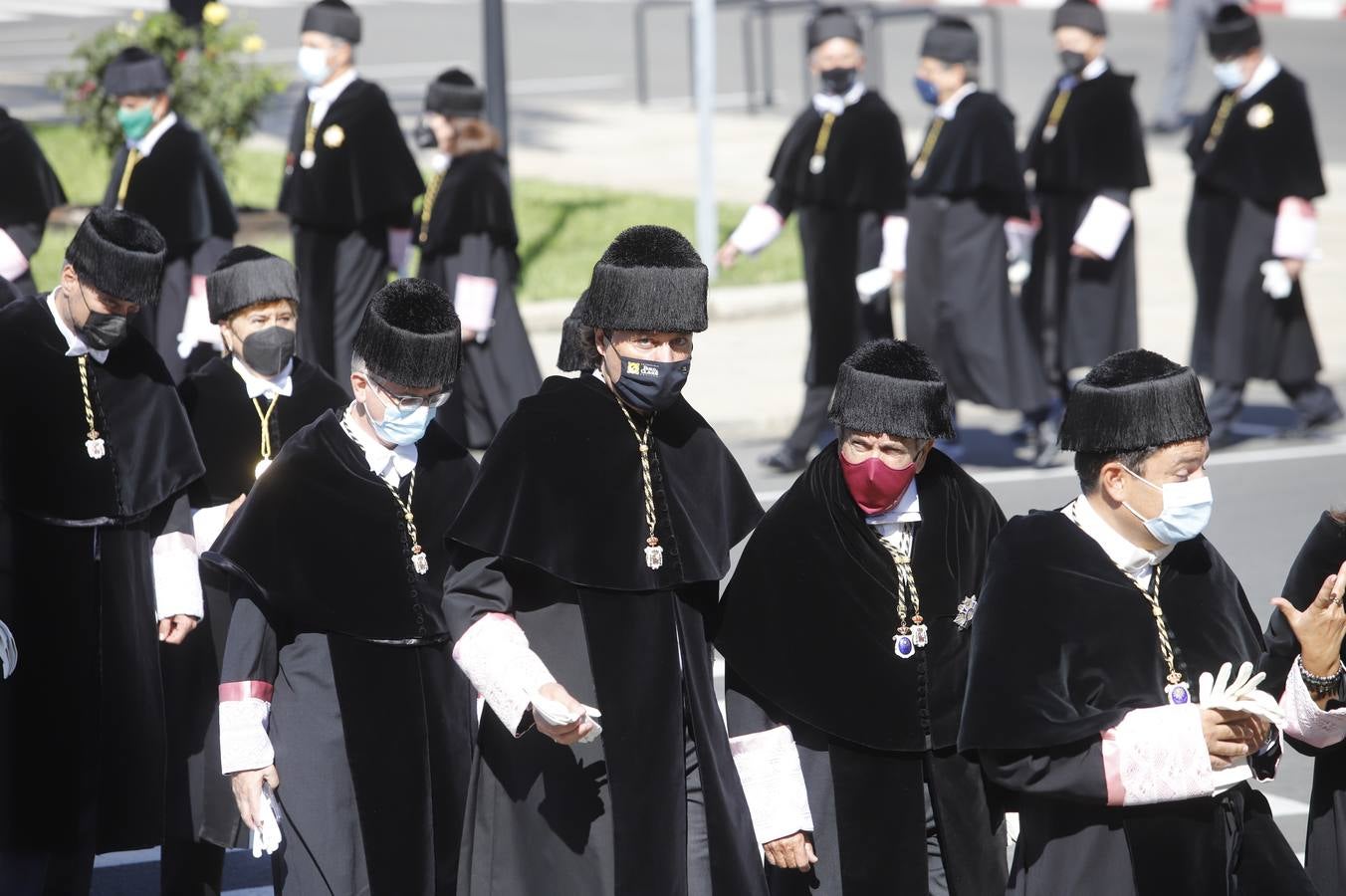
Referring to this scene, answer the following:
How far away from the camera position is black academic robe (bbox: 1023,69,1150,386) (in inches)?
459

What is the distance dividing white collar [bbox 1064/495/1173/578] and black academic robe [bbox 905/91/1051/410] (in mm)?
6813

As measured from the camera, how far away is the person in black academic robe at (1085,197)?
1165cm

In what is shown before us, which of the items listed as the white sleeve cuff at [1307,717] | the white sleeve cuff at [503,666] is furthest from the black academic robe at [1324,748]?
the white sleeve cuff at [503,666]

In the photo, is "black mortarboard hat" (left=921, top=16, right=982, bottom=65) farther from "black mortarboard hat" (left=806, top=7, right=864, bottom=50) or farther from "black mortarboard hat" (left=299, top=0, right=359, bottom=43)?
"black mortarboard hat" (left=299, top=0, right=359, bottom=43)

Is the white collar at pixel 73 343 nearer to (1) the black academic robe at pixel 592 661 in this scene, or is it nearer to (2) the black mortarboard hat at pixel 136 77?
(1) the black academic robe at pixel 592 661

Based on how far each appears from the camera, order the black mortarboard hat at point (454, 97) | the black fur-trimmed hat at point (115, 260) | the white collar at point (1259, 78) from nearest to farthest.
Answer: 1. the black fur-trimmed hat at point (115, 260)
2. the black mortarboard hat at point (454, 97)
3. the white collar at point (1259, 78)

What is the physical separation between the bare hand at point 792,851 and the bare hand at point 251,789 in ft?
3.67

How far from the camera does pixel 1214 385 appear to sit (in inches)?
476

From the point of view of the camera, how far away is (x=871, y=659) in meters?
4.92

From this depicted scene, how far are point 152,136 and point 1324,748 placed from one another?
22.1ft

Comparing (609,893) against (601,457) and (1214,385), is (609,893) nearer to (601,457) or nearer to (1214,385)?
(601,457)

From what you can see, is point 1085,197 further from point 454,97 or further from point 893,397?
point 893,397

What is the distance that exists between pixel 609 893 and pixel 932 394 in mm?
1268

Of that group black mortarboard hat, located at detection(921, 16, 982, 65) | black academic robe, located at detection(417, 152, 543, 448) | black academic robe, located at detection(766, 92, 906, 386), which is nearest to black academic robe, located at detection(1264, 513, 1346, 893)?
black academic robe, located at detection(417, 152, 543, 448)
